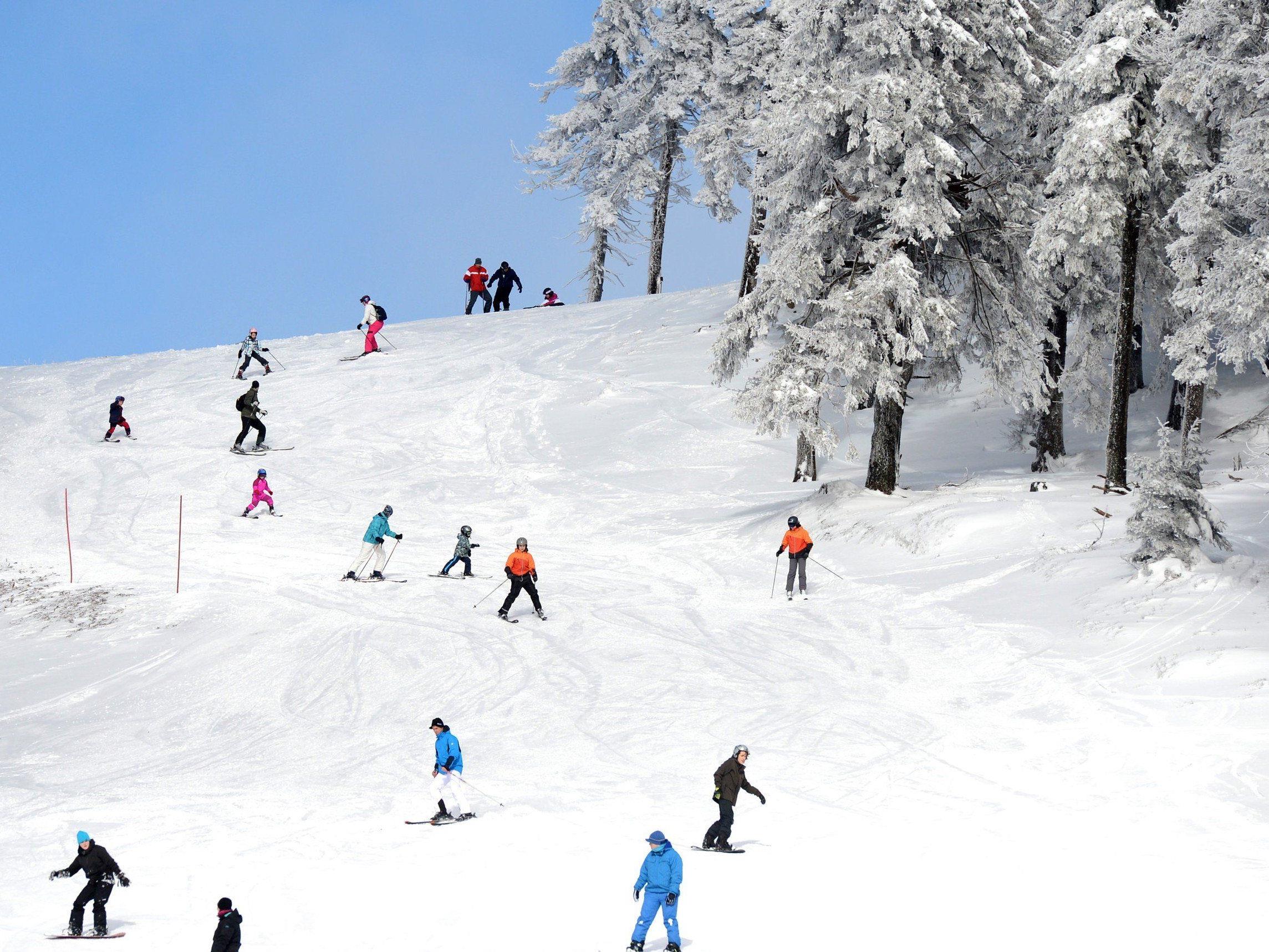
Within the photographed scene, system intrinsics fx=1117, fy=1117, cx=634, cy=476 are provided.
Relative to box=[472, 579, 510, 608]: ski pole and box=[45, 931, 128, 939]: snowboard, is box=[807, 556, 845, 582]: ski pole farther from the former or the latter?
box=[45, 931, 128, 939]: snowboard

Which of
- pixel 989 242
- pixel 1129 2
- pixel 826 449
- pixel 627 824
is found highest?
pixel 1129 2

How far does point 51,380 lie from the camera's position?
35.2 metres

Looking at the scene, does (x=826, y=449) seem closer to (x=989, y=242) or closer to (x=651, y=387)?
(x=989, y=242)

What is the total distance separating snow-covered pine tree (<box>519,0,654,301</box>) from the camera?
39875 millimetres

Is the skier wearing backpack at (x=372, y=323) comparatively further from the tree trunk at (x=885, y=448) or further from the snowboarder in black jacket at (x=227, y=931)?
the snowboarder in black jacket at (x=227, y=931)

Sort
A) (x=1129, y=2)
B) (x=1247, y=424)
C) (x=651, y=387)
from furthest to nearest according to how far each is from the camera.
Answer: (x=651, y=387), (x=1247, y=424), (x=1129, y=2)

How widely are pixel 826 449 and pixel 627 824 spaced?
35.4 feet

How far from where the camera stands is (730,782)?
10031mm

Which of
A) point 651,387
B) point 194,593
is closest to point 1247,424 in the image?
point 651,387

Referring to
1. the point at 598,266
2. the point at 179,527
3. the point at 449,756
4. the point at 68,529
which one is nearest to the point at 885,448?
the point at 449,756

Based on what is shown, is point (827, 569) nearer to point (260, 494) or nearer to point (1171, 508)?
point (1171, 508)

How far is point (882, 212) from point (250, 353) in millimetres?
21628

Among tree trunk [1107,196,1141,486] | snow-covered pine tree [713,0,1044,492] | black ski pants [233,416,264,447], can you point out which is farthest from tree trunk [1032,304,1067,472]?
black ski pants [233,416,264,447]

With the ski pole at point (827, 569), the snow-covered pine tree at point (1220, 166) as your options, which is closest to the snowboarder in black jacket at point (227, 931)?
the ski pole at point (827, 569)
